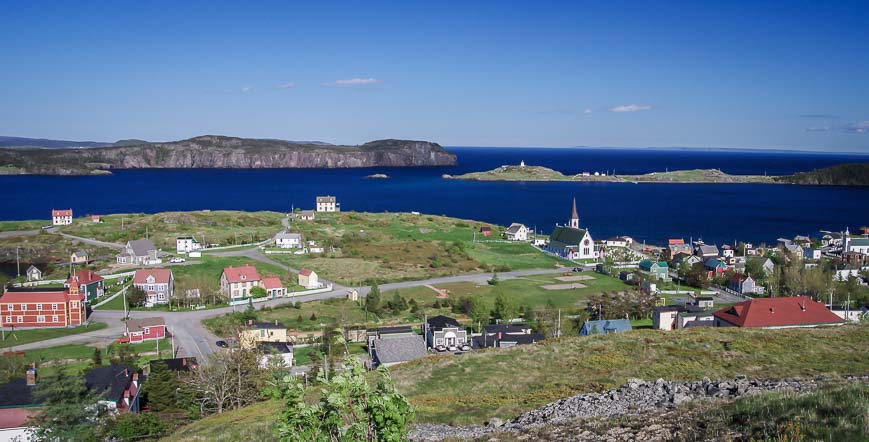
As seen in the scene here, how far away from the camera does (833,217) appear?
320 ft

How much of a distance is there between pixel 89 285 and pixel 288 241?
22.6 meters

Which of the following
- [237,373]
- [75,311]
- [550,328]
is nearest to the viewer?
[237,373]

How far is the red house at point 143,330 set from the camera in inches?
1300

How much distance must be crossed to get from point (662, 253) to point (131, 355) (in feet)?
161

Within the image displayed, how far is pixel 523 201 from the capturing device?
402 ft

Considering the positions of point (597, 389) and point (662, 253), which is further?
point (662, 253)

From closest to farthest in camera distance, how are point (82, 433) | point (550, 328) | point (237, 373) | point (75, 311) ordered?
point (82, 433) < point (237, 373) < point (550, 328) < point (75, 311)

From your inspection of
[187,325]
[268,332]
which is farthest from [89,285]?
[268,332]

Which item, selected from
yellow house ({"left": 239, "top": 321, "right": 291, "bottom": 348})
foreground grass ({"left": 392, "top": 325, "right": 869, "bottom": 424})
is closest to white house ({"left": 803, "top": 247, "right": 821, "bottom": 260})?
foreground grass ({"left": 392, "top": 325, "right": 869, "bottom": 424})

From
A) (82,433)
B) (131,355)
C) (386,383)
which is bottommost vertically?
(131,355)

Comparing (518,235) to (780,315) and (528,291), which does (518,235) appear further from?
(780,315)

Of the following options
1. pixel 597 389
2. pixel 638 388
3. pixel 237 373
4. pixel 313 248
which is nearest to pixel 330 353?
pixel 237 373

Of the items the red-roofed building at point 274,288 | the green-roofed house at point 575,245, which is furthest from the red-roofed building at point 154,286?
the green-roofed house at point 575,245

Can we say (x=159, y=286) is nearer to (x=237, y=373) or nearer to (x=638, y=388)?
(x=237, y=373)
